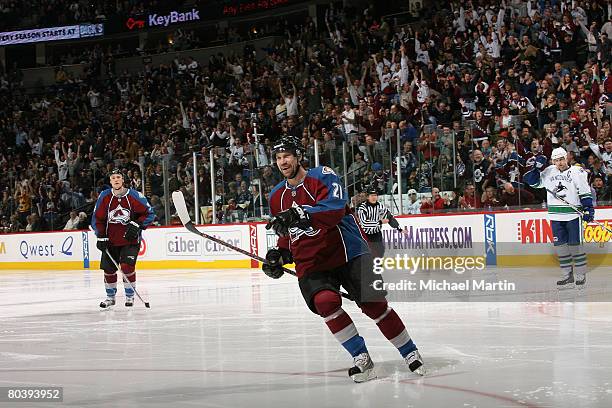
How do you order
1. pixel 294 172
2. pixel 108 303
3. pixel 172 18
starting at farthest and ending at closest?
1. pixel 172 18
2. pixel 108 303
3. pixel 294 172

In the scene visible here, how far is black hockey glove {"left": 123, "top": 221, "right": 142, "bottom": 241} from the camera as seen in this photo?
9914 millimetres

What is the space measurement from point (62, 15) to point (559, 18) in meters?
18.1

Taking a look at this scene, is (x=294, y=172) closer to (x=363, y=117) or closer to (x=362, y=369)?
(x=362, y=369)

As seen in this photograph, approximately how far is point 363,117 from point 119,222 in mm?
7962

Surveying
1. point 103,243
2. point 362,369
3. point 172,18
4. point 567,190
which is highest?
point 172,18

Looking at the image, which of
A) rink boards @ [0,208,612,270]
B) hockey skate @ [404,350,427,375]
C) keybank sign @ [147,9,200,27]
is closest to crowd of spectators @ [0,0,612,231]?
rink boards @ [0,208,612,270]

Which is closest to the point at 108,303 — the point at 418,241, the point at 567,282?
the point at 567,282

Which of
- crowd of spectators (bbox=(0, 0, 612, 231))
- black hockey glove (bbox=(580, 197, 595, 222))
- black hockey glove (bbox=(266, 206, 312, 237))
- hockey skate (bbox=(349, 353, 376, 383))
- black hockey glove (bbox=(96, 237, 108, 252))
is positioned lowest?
hockey skate (bbox=(349, 353, 376, 383))

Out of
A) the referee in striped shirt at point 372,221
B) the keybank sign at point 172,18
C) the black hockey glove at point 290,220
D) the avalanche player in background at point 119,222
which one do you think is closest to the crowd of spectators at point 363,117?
the keybank sign at point 172,18

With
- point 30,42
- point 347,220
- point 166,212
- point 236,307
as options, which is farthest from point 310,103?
point 347,220

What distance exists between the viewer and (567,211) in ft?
33.4

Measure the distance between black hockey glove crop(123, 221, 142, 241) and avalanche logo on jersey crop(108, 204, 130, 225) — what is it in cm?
8

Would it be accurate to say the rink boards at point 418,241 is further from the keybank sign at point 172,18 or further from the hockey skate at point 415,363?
the keybank sign at point 172,18

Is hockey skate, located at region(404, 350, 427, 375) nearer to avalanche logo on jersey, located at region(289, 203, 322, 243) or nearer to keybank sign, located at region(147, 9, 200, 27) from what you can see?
avalanche logo on jersey, located at region(289, 203, 322, 243)
